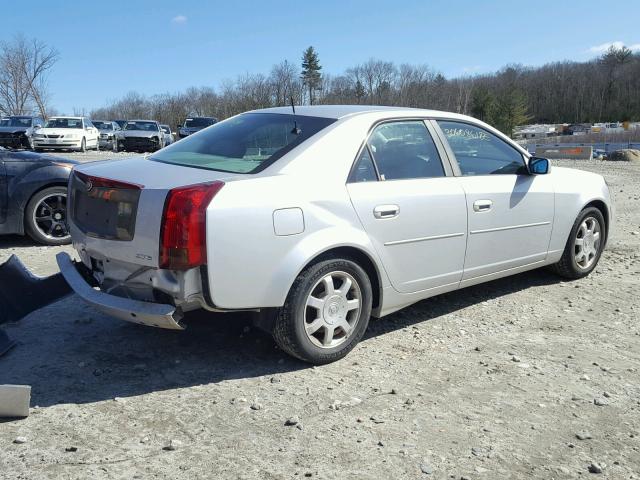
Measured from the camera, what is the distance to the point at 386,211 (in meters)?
4.07

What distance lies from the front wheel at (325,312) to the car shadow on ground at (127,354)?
169 mm

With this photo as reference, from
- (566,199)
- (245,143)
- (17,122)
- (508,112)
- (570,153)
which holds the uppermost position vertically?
(508,112)

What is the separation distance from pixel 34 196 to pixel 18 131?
2369 cm

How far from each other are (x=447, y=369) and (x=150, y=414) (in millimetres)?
1835

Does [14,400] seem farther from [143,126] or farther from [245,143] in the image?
[143,126]

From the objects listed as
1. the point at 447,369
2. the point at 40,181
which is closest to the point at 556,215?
the point at 447,369

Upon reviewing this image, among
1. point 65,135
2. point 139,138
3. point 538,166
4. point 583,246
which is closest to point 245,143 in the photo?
point 538,166

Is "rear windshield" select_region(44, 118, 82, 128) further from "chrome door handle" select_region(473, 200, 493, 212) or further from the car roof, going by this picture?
"chrome door handle" select_region(473, 200, 493, 212)

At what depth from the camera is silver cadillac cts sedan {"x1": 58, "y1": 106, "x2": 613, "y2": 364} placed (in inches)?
134

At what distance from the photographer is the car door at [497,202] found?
4691 mm

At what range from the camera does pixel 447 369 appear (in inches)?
155

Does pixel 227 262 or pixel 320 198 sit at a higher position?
pixel 320 198

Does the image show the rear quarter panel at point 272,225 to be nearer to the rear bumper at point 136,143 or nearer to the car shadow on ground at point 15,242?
the car shadow on ground at point 15,242

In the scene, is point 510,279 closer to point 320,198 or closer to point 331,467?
Answer: point 320,198
